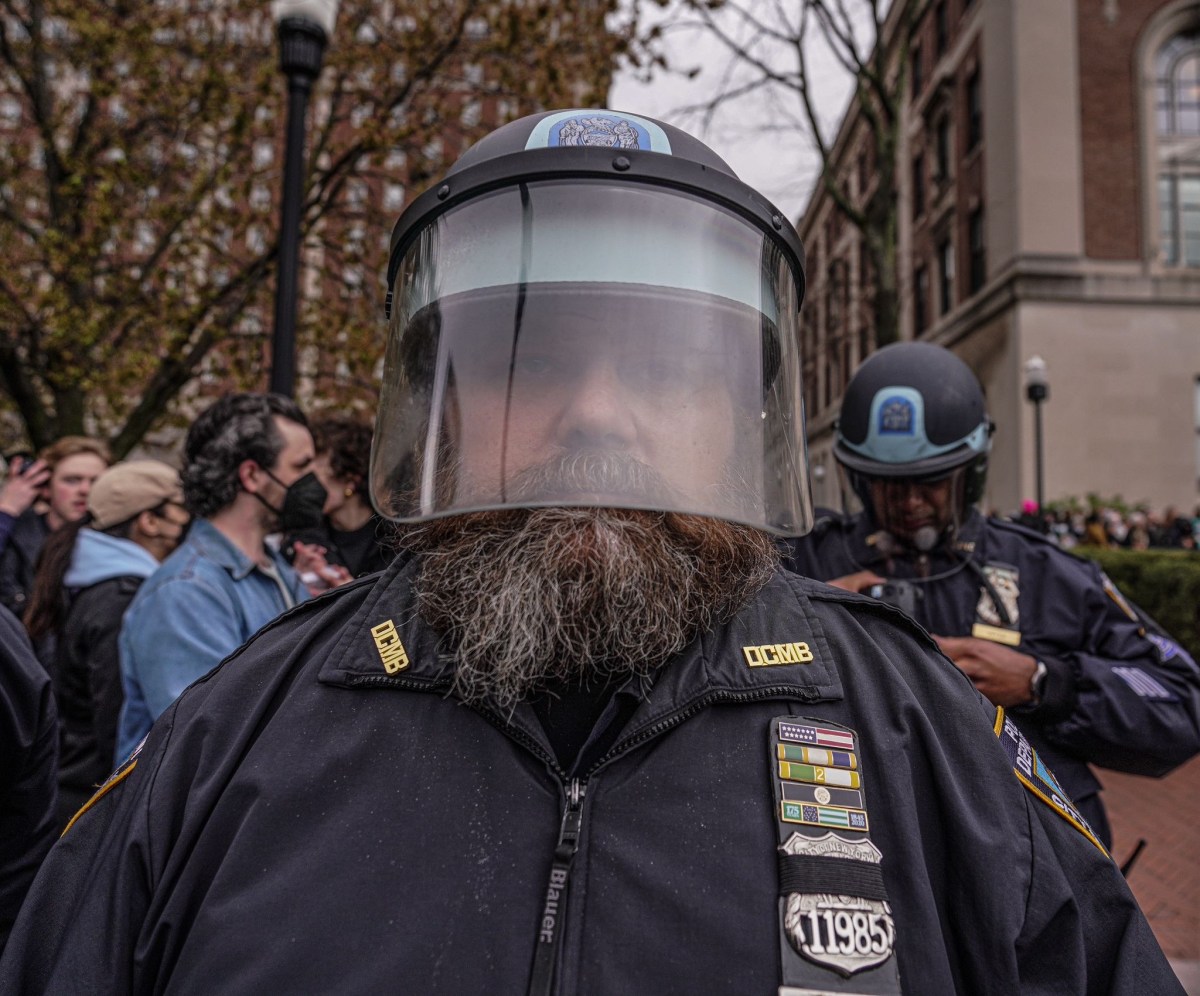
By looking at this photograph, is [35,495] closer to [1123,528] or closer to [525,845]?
[525,845]

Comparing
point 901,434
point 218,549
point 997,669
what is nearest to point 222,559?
point 218,549

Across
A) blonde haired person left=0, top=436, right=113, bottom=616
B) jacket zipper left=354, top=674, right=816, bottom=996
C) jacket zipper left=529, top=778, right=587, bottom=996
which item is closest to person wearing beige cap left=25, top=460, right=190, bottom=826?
blonde haired person left=0, top=436, right=113, bottom=616

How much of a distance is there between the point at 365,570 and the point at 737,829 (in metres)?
2.94

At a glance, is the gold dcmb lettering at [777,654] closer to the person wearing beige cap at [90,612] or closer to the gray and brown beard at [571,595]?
the gray and brown beard at [571,595]

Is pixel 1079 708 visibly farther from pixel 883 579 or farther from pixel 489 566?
pixel 489 566

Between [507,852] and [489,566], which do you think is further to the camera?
[489,566]

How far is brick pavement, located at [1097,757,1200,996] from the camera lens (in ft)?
14.0

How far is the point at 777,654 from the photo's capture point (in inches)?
52.0

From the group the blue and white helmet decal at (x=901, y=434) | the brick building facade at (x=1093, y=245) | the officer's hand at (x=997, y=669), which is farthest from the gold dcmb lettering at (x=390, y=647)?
the brick building facade at (x=1093, y=245)

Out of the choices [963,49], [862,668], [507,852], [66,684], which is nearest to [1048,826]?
[862,668]

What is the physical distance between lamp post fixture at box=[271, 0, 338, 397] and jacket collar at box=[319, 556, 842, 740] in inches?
147

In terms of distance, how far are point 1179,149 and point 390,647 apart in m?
24.6

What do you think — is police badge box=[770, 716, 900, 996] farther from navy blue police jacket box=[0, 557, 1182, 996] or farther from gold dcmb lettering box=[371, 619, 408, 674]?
gold dcmb lettering box=[371, 619, 408, 674]

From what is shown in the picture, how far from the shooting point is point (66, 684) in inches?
111
